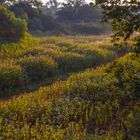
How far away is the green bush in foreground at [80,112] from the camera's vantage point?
10.0 m

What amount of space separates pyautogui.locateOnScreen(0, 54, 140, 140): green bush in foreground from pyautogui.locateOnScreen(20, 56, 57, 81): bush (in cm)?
445

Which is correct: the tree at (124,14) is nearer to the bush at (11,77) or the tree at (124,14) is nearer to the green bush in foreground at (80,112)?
the green bush in foreground at (80,112)

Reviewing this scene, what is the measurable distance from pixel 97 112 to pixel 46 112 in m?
1.57

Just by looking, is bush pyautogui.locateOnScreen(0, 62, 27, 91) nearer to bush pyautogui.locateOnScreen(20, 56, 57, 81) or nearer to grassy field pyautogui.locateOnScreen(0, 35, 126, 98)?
grassy field pyautogui.locateOnScreen(0, 35, 126, 98)

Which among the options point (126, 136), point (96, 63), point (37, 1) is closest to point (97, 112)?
point (126, 136)

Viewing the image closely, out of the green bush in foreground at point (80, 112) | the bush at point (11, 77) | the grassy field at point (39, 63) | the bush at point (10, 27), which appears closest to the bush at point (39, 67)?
the grassy field at point (39, 63)

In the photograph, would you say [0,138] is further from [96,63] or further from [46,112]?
[96,63]

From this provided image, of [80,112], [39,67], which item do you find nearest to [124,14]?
[80,112]

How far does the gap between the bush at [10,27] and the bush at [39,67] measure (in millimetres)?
8406

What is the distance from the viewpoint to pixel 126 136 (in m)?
10.1

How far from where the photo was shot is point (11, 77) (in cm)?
1728

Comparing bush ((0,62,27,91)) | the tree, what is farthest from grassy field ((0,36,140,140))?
the tree

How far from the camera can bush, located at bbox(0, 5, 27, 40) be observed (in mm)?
28644

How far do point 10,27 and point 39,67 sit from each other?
1054cm
